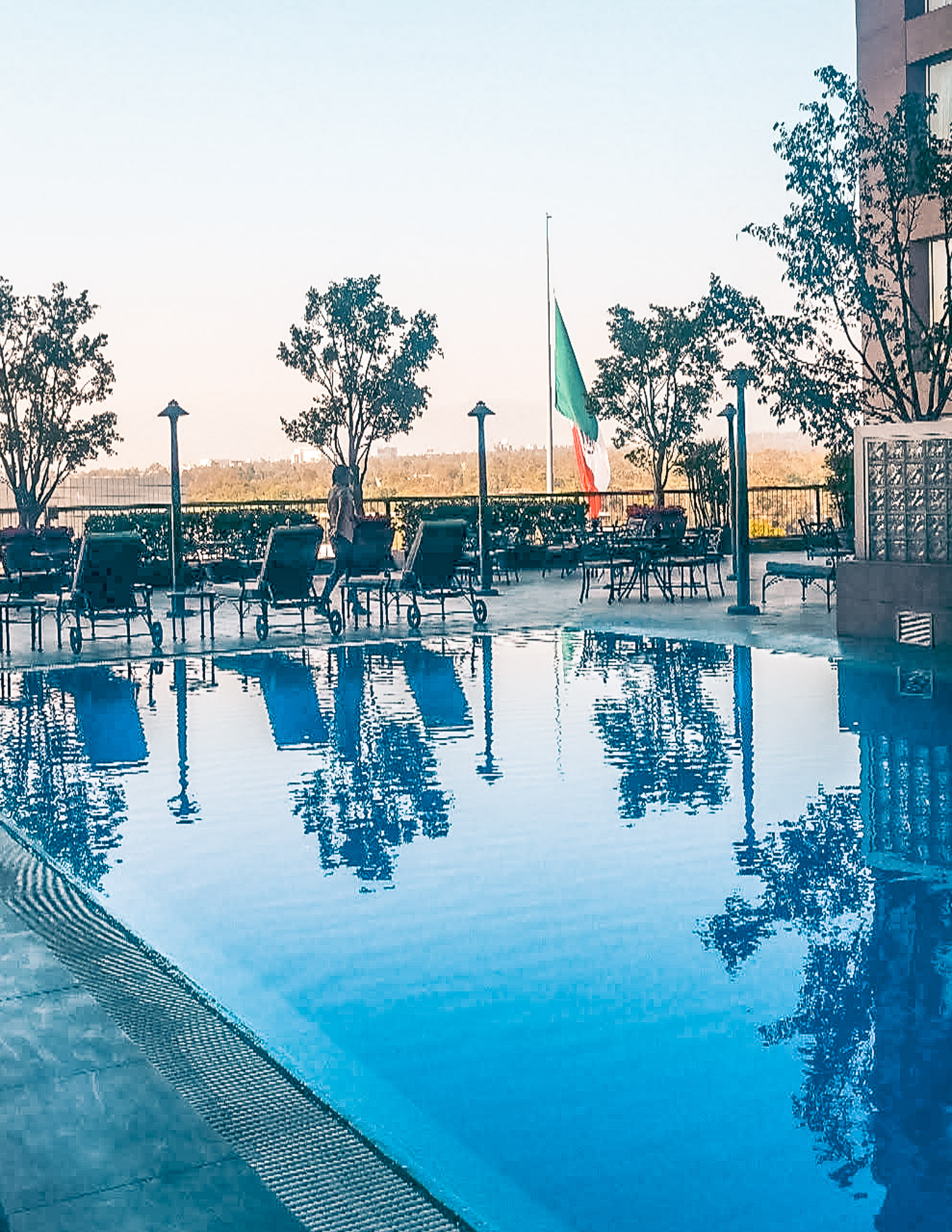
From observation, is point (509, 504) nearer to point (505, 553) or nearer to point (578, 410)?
point (505, 553)

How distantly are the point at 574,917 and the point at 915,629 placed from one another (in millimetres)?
8469

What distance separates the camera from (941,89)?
926 inches

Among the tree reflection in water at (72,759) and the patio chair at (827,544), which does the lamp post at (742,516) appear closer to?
the patio chair at (827,544)

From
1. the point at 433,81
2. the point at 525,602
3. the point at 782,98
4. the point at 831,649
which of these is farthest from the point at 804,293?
the point at 433,81

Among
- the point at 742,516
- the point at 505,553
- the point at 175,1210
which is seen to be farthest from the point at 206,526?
the point at 175,1210

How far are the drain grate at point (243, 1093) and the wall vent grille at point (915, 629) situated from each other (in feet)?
29.4

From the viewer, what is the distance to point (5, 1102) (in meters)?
3.65

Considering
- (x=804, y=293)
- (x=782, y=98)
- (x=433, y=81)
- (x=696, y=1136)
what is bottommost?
(x=696, y=1136)

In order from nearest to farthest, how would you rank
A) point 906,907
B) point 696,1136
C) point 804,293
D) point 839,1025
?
1. point 696,1136
2. point 839,1025
3. point 906,907
4. point 804,293

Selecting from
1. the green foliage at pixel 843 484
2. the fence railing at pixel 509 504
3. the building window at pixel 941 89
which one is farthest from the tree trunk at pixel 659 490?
the building window at pixel 941 89

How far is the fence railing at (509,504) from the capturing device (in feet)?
84.8

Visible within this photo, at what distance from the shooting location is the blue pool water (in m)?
3.48

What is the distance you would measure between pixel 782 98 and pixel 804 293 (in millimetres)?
2921

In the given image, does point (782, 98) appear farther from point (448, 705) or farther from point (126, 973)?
point (126, 973)
